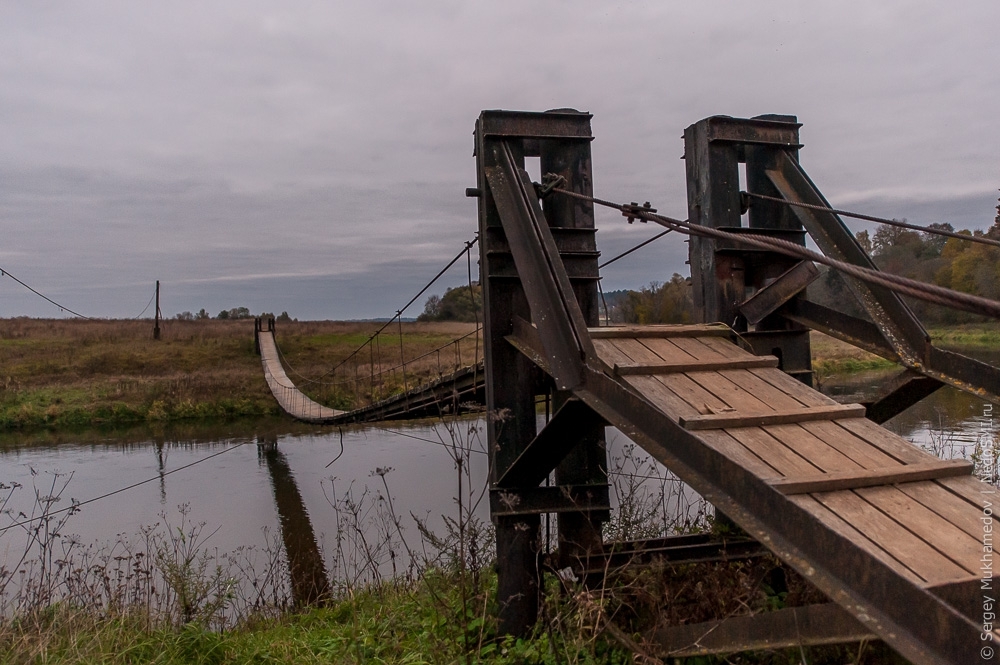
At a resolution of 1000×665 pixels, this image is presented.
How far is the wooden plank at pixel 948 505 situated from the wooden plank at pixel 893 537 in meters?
0.14

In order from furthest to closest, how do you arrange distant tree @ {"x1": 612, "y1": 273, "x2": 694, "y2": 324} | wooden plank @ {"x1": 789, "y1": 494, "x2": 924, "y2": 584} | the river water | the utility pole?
1. the utility pole
2. distant tree @ {"x1": 612, "y1": 273, "x2": 694, "y2": 324}
3. the river water
4. wooden plank @ {"x1": 789, "y1": 494, "x2": 924, "y2": 584}

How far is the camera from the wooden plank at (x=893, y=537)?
140cm

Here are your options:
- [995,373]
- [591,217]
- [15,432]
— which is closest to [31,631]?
[591,217]

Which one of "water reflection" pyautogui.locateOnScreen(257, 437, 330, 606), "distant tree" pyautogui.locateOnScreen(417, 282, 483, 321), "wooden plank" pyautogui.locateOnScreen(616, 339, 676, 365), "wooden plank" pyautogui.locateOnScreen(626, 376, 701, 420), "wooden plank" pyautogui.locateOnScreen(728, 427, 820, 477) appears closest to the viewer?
"wooden plank" pyautogui.locateOnScreen(728, 427, 820, 477)

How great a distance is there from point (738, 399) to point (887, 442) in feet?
A: 1.39

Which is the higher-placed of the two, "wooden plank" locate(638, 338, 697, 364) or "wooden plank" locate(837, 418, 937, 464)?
"wooden plank" locate(638, 338, 697, 364)

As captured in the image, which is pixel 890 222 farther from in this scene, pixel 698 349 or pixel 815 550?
pixel 815 550

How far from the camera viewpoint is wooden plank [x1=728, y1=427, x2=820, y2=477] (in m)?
1.77

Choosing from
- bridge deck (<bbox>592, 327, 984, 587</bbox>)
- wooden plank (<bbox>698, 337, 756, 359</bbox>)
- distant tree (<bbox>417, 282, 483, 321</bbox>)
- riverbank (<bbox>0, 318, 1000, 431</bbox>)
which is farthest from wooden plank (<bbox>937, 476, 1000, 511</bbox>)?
distant tree (<bbox>417, 282, 483, 321</bbox>)

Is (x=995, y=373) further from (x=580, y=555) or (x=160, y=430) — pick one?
(x=160, y=430)

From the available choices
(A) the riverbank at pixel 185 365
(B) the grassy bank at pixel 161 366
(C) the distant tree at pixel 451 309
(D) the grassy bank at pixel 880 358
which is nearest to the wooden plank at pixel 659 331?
(A) the riverbank at pixel 185 365

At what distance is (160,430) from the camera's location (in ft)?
50.0

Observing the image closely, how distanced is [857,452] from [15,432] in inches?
681

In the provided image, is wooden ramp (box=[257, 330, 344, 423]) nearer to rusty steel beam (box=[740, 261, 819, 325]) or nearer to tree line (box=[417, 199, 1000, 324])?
tree line (box=[417, 199, 1000, 324])
